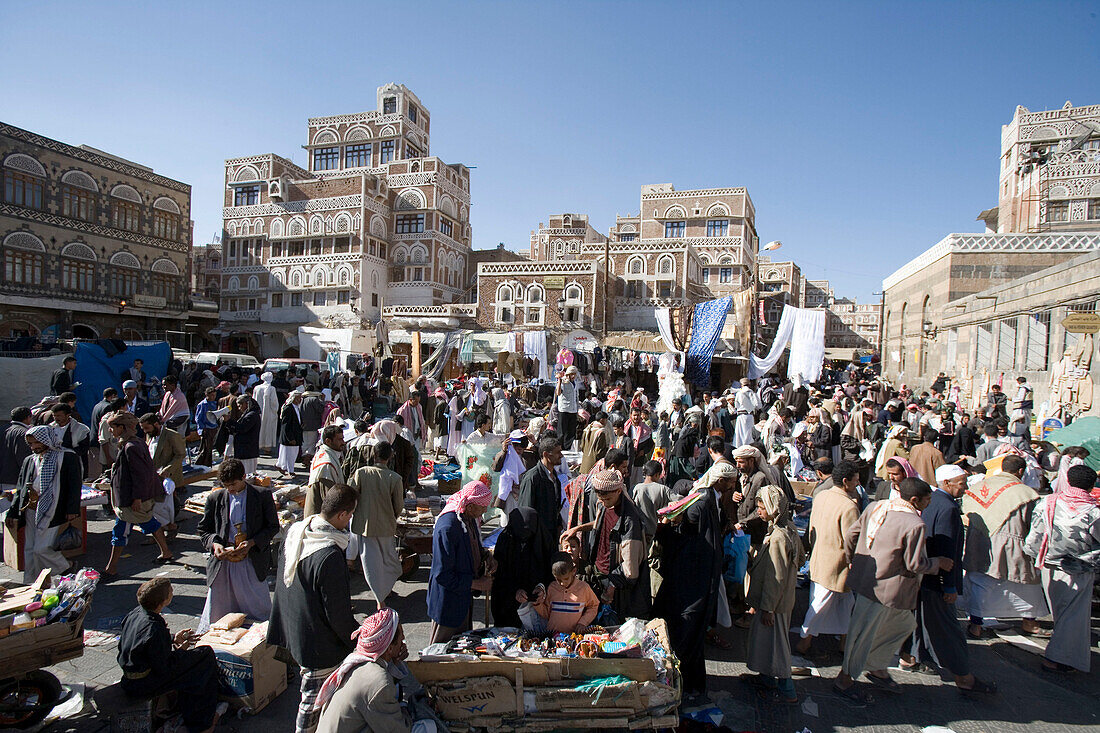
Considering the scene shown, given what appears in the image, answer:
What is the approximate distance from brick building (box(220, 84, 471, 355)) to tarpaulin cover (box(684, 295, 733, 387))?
24.9 metres

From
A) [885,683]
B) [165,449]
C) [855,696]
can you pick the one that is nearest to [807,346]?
[885,683]

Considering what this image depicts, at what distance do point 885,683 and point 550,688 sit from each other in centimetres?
236

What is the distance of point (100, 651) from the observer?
3.91 m

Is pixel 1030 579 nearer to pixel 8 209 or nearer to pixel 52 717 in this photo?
pixel 52 717

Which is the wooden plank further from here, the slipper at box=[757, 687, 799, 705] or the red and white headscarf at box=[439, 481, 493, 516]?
the slipper at box=[757, 687, 799, 705]

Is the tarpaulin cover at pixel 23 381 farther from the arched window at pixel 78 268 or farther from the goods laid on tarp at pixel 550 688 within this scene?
the arched window at pixel 78 268

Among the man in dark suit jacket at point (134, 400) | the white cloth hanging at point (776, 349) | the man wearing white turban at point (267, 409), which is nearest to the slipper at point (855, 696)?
the man in dark suit jacket at point (134, 400)

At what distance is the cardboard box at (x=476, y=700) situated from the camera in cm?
300

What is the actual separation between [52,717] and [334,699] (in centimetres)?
200

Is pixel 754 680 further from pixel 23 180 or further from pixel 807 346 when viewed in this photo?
pixel 23 180

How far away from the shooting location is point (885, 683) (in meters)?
3.77

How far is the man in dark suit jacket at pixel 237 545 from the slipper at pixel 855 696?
386 centimetres

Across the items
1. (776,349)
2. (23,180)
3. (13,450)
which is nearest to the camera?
(13,450)

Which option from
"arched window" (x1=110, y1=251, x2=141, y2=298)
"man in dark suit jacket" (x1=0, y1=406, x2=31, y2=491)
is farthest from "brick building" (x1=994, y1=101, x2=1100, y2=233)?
"arched window" (x1=110, y1=251, x2=141, y2=298)
